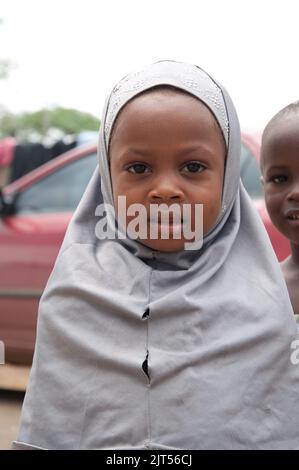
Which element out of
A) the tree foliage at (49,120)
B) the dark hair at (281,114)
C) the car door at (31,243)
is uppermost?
the tree foliage at (49,120)

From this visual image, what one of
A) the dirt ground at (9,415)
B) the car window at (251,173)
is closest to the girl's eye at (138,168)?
the car window at (251,173)

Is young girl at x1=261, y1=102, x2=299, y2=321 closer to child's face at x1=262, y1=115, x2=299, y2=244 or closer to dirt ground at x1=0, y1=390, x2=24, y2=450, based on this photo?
child's face at x1=262, y1=115, x2=299, y2=244

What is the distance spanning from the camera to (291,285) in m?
2.14

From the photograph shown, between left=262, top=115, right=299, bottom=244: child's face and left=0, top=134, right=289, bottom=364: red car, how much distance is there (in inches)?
106

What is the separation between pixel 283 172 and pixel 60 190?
2.98 metres

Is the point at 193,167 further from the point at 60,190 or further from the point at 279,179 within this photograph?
the point at 60,190

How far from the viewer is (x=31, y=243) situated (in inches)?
189

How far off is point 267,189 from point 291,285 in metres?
0.29

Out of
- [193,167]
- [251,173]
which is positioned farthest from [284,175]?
[251,173]

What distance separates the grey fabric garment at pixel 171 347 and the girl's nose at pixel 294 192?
31 cm

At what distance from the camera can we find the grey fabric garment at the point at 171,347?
63.0 inches

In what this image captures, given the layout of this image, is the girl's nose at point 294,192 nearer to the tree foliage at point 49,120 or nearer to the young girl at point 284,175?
the young girl at point 284,175

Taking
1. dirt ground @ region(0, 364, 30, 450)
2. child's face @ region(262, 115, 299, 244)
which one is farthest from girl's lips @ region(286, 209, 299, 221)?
dirt ground @ region(0, 364, 30, 450)

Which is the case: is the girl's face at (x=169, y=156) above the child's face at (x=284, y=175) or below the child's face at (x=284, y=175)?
below
